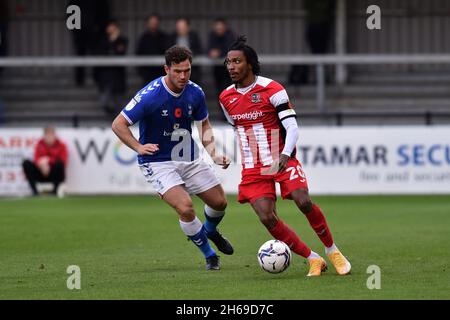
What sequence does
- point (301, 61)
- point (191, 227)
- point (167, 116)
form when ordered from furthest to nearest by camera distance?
point (301, 61) → point (167, 116) → point (191, 227)

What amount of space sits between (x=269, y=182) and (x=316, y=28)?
47.8ft

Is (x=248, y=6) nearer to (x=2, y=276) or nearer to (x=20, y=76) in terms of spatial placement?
(x=20, y=76)

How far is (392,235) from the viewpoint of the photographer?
46.8 feet

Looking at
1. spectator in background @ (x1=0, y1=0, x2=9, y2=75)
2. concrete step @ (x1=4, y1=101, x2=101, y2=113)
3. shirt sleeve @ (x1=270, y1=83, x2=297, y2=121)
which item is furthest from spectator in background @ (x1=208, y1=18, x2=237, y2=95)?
shirt sleeve @ (x1=270, y1=83, x2=297, y2=121)

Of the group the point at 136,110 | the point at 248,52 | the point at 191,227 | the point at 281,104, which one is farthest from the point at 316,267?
the point at 136,110

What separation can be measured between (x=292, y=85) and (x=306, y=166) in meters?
3.32

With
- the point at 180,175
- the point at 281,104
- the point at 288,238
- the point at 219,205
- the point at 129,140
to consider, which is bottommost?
the point at 288,238

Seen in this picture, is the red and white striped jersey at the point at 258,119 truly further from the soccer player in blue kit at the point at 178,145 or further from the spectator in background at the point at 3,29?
the spectator in background at the point at 3,29

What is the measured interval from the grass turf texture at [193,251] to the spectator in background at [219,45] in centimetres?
385

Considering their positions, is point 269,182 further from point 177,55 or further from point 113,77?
point 113,77

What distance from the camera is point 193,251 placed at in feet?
41.5

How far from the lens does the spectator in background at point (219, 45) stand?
2292 centimetres

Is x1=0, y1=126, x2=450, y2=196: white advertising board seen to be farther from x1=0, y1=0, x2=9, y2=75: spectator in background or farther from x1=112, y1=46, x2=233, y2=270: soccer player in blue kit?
x1=112, y1=46, x2=233, y2=270: soccer player in blue kit

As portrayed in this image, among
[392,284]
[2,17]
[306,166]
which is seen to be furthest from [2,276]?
[2,17]
